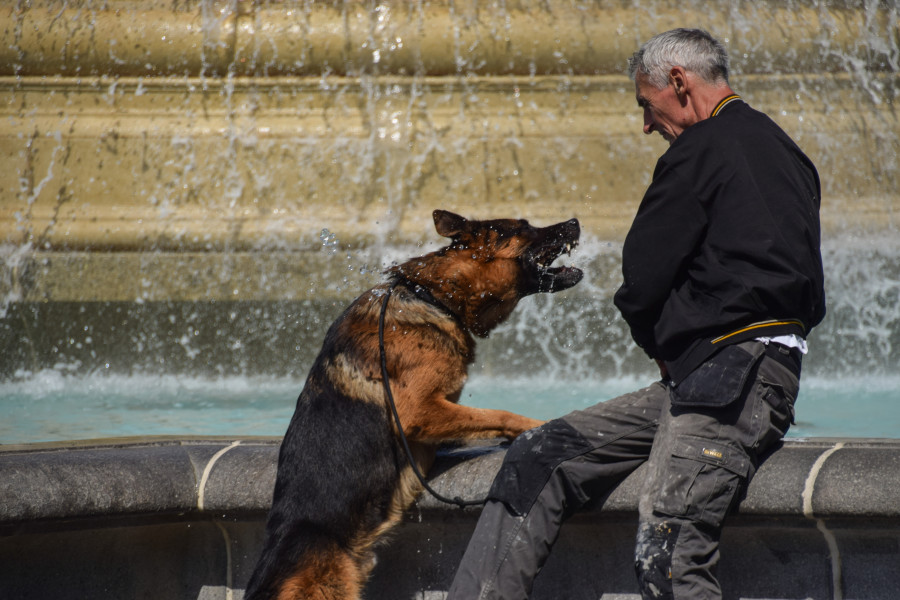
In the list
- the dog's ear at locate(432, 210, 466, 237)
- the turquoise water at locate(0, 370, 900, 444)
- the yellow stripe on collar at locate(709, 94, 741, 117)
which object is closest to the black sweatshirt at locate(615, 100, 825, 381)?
the yellow stripe on collar at locate(709, 94, 741, 117)

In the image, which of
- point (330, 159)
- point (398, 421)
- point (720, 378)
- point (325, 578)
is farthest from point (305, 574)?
point (330, 159)

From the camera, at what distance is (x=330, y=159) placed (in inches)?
247

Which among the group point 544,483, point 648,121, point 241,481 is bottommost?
point 241,481

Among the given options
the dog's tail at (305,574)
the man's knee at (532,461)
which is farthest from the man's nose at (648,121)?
the dog's tail at (305,574)

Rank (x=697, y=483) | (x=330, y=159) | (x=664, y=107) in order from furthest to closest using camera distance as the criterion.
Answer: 1. (x=330, y=159)
2. (x=664, y=107)
3. (x=697, y=483)

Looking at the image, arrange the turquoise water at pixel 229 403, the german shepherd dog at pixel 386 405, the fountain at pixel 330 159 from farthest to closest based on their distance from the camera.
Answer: the fountain at pixel 330 159 < the turquoise water at pixel 229 403 < the german shepherd dog at pixel 386 405

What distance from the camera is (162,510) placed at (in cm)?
304

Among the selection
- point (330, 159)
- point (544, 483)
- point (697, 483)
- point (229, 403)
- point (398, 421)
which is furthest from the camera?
point (330, 159)

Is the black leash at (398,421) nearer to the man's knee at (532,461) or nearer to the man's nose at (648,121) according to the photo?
the man's knee at (532,461)

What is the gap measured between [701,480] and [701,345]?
39cm

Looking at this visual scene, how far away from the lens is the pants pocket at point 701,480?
95.3 inches

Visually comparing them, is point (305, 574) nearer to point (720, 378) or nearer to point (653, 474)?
point (653, 474)

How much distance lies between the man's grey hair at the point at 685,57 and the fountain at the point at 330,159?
3.29 meters

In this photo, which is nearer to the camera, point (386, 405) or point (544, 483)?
point (544, 483)
